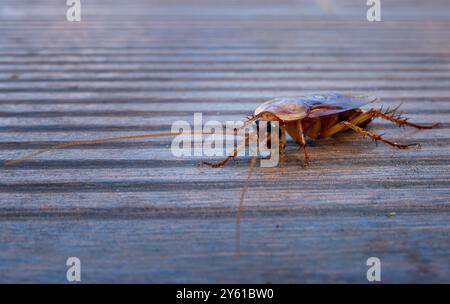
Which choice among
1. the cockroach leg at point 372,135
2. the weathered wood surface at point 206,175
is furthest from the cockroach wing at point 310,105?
the weathered wood surface at point 206,175

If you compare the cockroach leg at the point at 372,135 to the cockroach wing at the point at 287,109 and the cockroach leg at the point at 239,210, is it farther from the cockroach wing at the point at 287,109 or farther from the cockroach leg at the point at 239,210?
the cockroach leg at the point at 239,210

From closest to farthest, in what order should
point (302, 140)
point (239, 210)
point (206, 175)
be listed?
point (239, 210) < point (206, 175) < point (302, 140)

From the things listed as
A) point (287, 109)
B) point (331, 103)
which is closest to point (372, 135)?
point (331, 103)

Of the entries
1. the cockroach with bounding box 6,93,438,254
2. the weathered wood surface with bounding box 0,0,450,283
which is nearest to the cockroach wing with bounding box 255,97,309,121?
the cockroach with bounding box 6,93,438,254

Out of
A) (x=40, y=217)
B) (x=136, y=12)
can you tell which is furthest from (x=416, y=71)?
(x=136, y=12)

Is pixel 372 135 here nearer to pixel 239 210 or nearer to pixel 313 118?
pixel 313 118

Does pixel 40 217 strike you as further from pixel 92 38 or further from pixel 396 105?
pixel 92 38

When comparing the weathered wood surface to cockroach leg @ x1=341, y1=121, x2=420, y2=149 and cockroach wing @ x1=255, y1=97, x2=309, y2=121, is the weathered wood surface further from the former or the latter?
cockroach wing @ x1=255, y1=97, x2=309, y2=121
